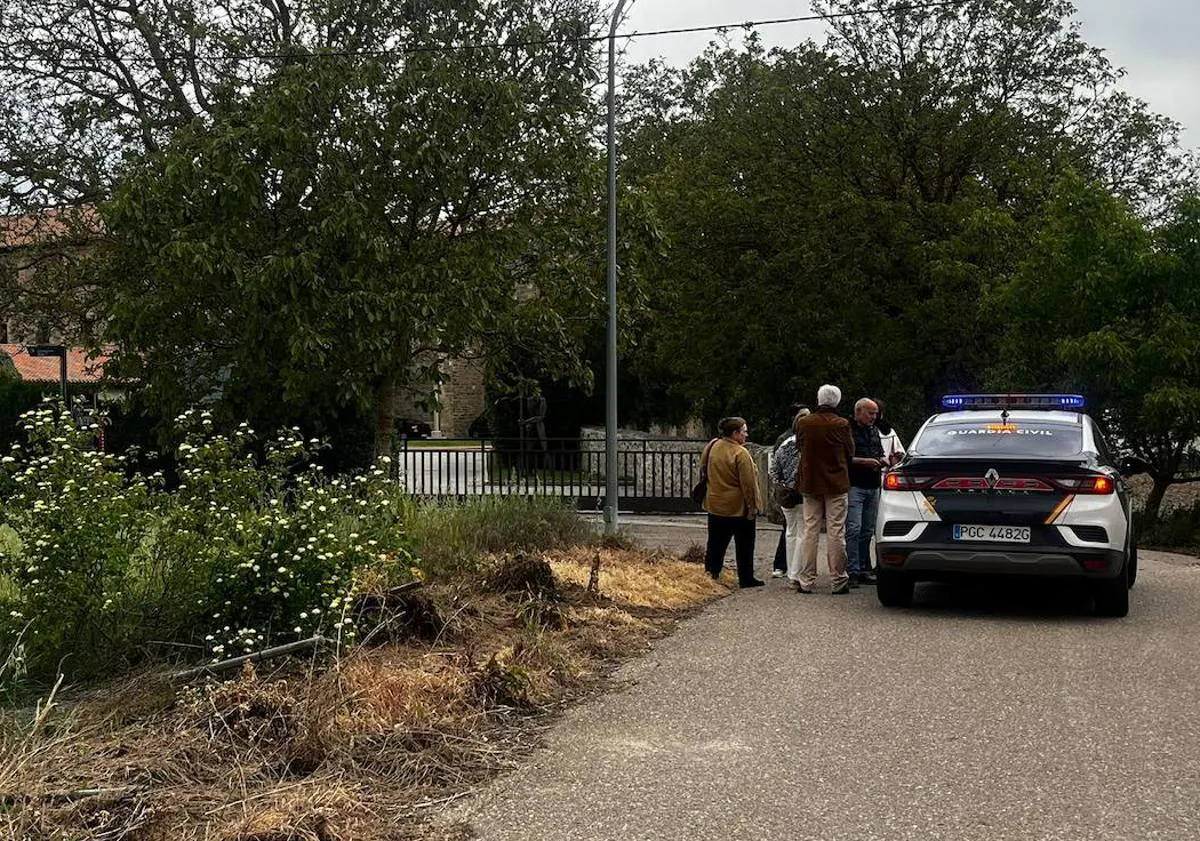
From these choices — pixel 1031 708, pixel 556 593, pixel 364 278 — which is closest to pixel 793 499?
pixel 556 593

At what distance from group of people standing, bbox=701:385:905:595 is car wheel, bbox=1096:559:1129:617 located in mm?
2143

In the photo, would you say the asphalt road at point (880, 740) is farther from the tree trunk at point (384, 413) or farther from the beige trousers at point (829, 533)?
the tree trunk at point (384, 413)

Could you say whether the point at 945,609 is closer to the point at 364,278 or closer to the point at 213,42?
the point at 364,278

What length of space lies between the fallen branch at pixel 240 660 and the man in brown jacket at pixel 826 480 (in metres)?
5.51

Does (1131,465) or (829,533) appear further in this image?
(1131,465)

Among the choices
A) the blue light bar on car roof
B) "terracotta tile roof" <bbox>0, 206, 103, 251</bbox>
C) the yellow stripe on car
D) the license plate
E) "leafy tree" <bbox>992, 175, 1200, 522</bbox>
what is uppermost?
"terracotta tile roof" <bbox>0, 206, 103, 251</bbox>

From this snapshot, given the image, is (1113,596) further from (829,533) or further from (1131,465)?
(829,533)

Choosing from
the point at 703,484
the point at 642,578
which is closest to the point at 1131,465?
the point at 703,484

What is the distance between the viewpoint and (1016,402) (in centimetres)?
1121

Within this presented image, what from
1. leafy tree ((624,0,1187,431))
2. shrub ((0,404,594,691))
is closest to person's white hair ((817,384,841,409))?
shrub ((0,404,594,691))

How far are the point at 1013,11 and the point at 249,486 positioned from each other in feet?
70.8

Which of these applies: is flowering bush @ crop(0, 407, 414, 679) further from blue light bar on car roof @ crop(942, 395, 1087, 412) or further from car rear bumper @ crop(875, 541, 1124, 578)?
blue light bar on car roof @ crop(942, 395, 1087, 412)

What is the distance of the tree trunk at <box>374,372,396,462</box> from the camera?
19.1 metres

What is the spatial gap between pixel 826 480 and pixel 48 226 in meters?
17.8
